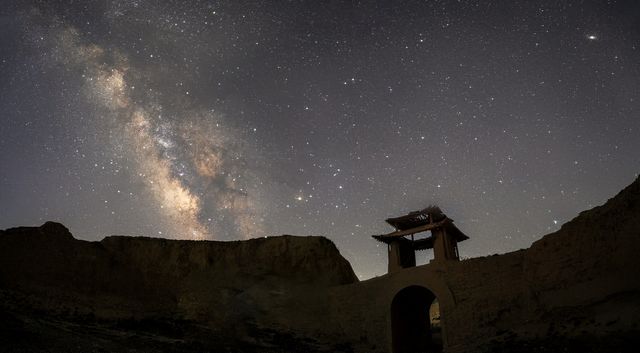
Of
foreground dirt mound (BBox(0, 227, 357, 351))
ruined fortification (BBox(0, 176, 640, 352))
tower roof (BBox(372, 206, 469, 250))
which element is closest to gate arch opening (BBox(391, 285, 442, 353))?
ruined fortification (BBox(0, 176, 640, 352))

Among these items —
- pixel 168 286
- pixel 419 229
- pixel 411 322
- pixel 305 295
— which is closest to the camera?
pixel 411 322

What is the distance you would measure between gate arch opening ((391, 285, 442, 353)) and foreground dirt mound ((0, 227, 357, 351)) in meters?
4.75

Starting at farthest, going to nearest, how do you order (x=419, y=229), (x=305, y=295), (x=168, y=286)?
(x=305, y=295), (x=419, y=229), (x=168, y=286)

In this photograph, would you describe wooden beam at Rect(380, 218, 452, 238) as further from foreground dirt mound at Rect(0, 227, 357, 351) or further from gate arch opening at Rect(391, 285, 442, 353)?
foreground dirt mound at Rect(0, 227, 357, 351)

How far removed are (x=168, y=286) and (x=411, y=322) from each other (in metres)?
16.2

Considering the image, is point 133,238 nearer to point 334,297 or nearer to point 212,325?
point 212,325

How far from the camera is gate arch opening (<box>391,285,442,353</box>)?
25.3 m

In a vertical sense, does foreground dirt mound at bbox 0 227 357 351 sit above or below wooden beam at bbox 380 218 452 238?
below

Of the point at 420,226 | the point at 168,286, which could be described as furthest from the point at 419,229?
the point at 168,286

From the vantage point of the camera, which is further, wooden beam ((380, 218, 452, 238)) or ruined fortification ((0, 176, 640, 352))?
wooden beam ((380, 218, 452, 238))

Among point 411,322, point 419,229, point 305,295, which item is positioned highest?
point 419,229

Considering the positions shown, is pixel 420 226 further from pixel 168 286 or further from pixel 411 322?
pixel 168 286

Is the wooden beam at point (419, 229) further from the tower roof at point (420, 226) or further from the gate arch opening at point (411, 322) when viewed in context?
the gate arch opening at point (411, 322)

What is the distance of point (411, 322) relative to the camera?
2762 cm
